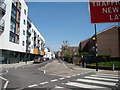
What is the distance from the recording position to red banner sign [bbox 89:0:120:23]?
126 inches

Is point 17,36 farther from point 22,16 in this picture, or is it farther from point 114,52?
point 114,52

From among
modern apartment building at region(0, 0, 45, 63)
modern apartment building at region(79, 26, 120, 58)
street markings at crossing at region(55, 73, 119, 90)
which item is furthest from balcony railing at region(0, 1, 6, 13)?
modern apartment building at region(79, 26, 120, 58)

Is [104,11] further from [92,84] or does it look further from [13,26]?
[13,26]

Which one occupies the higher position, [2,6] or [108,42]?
[2,6]

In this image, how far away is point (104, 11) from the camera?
10.9 ft

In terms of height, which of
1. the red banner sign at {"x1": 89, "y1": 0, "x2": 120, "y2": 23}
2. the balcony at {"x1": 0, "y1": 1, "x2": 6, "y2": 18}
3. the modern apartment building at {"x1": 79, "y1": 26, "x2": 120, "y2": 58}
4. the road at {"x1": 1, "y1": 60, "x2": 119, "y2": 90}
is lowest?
the road at {"x1": 1, "y1": 60, "x2": 119, "y2": 90}

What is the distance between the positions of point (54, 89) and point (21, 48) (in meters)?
32.7

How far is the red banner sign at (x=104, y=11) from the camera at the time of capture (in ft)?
10.5

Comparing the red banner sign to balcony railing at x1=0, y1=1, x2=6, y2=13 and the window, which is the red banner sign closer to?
balcony railing at x1=0, y1=1, x2=6, y2=13

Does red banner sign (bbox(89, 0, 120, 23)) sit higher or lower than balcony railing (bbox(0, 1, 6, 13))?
lower

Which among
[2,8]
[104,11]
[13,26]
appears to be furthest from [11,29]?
[104,11]

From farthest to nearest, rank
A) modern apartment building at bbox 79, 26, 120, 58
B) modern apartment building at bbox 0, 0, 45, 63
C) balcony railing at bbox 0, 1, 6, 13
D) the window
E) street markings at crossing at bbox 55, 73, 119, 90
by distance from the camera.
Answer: modern apartment building at bbox 79, 26, 120, 58
the window
modern apartment building at bbox 0, 0, 45, 63
balcony railing at bbox 0, 1, 6, 13
street markings at crossing at bbox 55, 73, 119, 90

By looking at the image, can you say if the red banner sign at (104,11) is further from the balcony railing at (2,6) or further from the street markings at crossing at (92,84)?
the balcony railing at (2,6)

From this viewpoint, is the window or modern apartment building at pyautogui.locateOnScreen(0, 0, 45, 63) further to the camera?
the window
